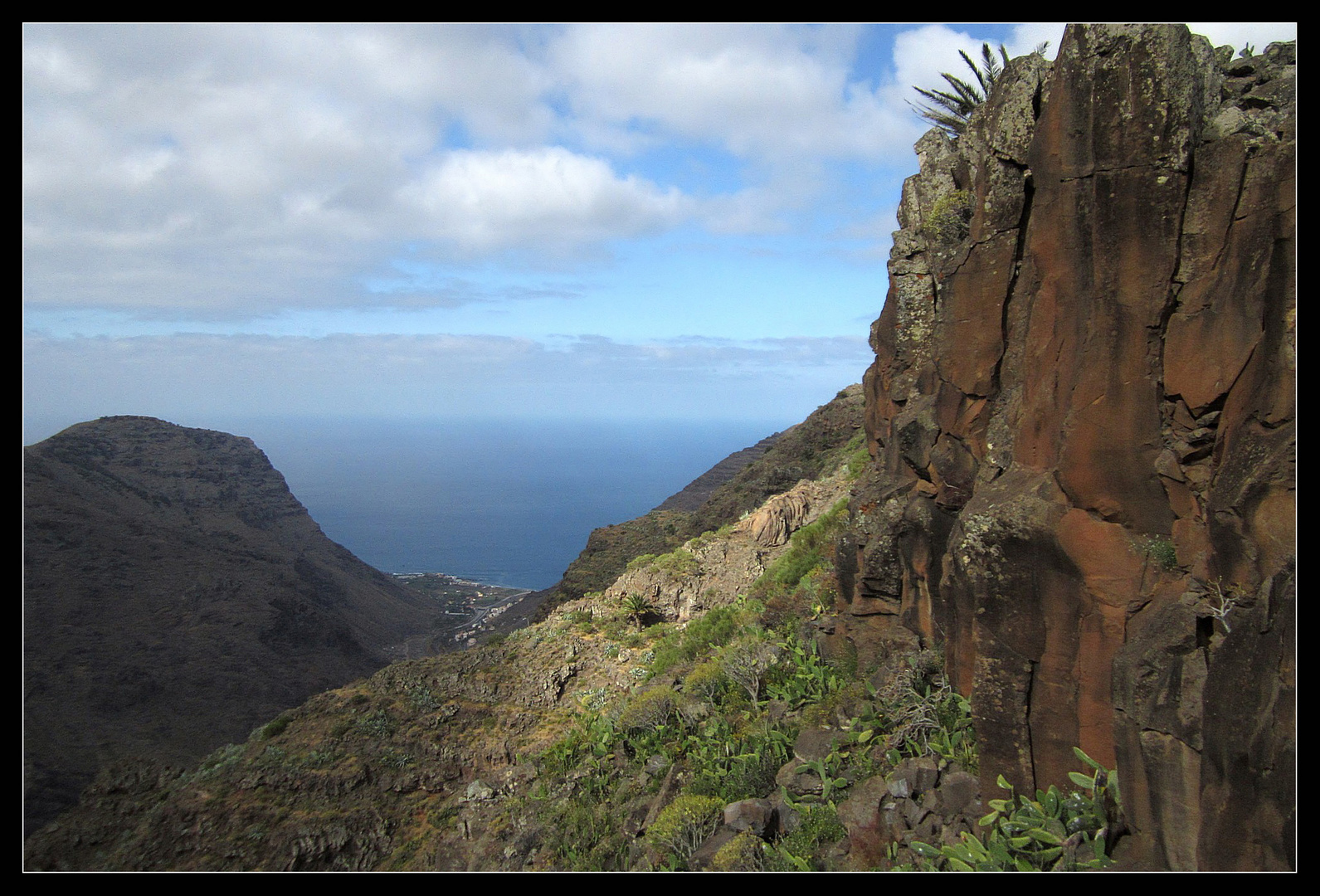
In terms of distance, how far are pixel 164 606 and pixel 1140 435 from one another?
59638 millimetres

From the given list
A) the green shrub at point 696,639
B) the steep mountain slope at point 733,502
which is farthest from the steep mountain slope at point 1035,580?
the steep mountain slope at point 733,502

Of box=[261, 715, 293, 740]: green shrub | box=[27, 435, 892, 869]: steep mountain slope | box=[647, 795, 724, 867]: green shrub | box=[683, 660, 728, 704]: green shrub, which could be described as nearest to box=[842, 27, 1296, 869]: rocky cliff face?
box=[27, 435, 892, 869]: steep mountain slope

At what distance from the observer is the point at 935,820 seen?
8.43 m

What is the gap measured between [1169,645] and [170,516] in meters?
83.0

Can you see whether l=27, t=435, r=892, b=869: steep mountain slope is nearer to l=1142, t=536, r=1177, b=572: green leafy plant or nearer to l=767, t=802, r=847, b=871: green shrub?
l=767, t=802, r=847, b=871: green shrub

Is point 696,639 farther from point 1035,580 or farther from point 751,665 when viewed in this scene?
point 1035,580

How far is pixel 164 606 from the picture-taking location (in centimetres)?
4941

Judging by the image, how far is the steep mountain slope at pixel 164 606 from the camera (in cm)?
3459

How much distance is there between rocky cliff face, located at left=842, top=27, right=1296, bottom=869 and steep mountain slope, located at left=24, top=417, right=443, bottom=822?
3454 cm

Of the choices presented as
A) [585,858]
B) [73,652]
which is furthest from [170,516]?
[585,858]

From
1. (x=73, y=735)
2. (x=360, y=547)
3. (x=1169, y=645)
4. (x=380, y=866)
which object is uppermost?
(x=1169, y=645)

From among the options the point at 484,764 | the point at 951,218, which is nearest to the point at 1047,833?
the point at 951,218

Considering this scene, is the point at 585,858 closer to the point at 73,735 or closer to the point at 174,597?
the point at 73,735

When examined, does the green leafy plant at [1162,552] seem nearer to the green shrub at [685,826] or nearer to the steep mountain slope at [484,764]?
the steep mountain slope at [484,764]
